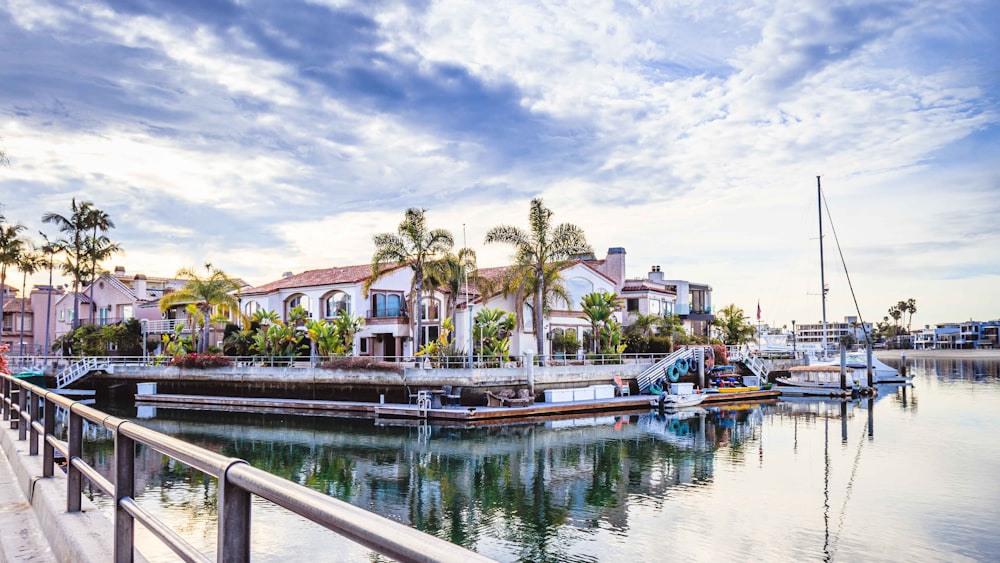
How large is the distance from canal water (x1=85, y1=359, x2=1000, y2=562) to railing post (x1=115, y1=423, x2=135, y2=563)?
808 centimetres

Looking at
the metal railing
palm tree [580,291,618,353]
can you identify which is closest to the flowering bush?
palm tree [580,291,618,353]

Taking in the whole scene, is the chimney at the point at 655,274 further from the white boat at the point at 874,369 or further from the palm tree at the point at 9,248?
the palm tree at the point at 9,248

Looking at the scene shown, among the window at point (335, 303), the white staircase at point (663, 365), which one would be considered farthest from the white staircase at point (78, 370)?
the white staircase at point (663, 365)

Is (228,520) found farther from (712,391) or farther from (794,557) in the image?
(712,391)

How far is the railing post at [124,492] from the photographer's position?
12.8 feet

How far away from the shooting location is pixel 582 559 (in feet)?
49.4

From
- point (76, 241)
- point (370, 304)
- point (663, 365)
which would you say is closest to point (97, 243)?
point (76, 241)

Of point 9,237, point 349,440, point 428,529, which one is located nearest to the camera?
point 428,529

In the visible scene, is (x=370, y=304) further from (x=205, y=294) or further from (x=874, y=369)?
(x=874, y=369)

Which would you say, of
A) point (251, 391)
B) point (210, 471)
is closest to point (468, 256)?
point (251, 391)

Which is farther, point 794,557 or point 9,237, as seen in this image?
point 9,237

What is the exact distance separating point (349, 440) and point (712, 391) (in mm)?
28633

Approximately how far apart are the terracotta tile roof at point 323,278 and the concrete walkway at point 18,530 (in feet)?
137

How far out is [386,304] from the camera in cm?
5134
